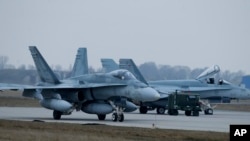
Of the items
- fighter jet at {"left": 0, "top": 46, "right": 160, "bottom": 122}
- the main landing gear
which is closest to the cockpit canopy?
fighter jet at {"left": 0, "top": 46, "right": 160, "bottom": 122}

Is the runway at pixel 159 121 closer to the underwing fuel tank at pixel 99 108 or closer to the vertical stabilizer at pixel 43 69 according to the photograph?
the underwing fuel tank at pixel 99 108

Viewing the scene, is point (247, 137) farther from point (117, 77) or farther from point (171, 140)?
point (117, 77)

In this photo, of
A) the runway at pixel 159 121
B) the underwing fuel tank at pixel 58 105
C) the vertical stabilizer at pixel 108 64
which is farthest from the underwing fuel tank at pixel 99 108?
the vertical stabilizer at pixel 108 64

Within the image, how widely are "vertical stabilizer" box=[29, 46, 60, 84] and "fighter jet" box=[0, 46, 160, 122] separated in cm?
62

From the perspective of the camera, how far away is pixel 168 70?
429 ft

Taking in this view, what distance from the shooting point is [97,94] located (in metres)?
32.8

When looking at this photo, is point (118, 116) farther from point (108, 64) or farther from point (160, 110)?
point (108, 64)

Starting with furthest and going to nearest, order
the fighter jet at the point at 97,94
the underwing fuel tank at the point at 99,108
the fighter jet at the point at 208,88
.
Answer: the fighter jet at the point at 208,88 → the underwing fuel tank at the point at 99,108 → the fighter jet at the point at 97,94

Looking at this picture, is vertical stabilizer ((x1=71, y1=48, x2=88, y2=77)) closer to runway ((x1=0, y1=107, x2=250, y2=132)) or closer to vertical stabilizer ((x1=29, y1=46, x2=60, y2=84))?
runway ((x1=0, y1=107, x2=250, y2=132))

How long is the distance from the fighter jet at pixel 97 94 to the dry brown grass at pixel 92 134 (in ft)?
22.8

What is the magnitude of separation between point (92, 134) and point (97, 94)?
11.4 m

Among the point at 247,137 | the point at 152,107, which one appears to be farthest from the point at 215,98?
the point at 247,137

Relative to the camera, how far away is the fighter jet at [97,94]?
31.7m

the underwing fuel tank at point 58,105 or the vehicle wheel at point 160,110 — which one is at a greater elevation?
the vehicle wheel at point 160,110
